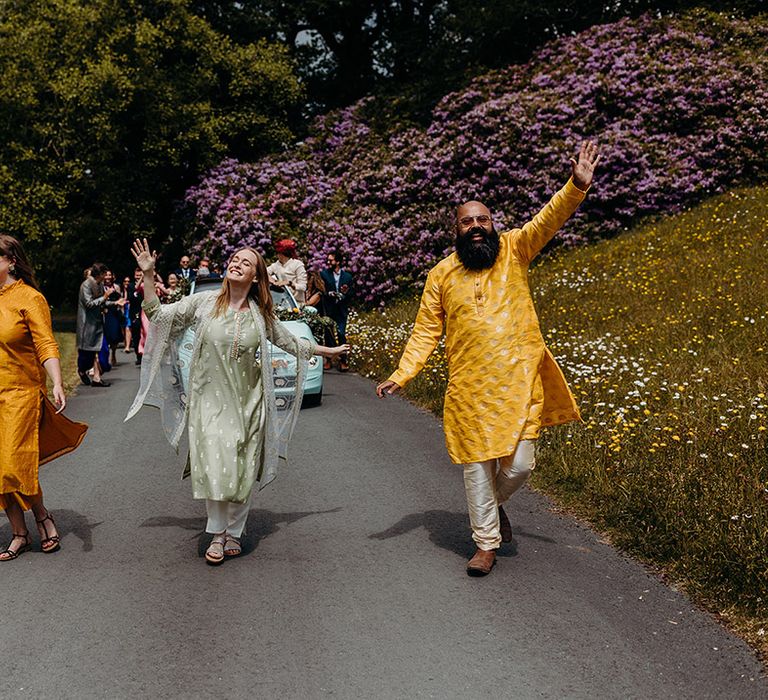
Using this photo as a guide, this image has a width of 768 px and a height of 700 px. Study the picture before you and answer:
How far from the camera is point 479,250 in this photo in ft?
16.7

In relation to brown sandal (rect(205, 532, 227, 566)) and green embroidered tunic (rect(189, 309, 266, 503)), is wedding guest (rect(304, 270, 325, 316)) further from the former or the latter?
brown sandal (rect(205, 532, 227, 566))

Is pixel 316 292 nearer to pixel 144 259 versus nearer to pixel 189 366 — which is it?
pixel 189 366

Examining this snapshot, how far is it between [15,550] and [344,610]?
7.40 feet

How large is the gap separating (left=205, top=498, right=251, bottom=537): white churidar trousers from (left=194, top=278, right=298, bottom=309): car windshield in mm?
6454

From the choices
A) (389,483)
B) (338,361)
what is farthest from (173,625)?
(338,361)

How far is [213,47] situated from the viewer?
2853 centimetres

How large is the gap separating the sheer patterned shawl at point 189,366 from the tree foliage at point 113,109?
22.4 metres

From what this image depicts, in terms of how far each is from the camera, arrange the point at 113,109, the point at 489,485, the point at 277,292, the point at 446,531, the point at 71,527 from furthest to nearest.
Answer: the point at 113,109, the point at 277,292, the point at 71,527, the point at 446,531, the point at 489,485

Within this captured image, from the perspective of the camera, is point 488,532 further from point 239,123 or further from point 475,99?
point 239,123

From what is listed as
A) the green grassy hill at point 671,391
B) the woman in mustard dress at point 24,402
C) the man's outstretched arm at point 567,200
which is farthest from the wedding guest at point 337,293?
the man's outstretched arm at point 567,200

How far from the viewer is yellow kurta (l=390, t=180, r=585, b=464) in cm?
498

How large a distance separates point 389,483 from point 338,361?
8.17 m

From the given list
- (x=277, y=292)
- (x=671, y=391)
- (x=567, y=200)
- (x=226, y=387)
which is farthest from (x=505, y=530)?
(x=277, y=292)

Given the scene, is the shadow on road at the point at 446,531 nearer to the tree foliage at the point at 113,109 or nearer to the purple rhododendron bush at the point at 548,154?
the purple rhododendron bush at the point at 548,154
